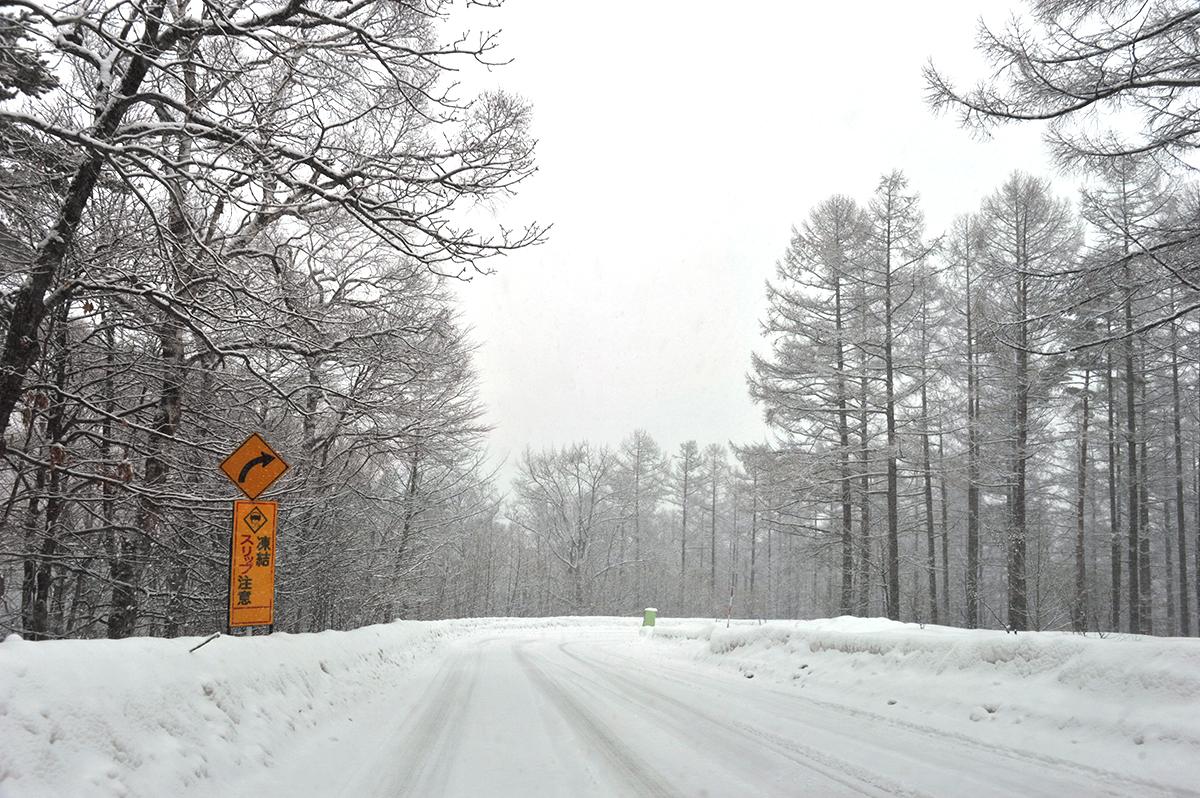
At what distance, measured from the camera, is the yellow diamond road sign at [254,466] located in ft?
23.5

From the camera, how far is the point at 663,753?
5387mm

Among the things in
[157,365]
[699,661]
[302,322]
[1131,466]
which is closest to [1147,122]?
[302,322]

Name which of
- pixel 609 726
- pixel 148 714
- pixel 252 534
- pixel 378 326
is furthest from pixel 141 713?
pixel 378 326

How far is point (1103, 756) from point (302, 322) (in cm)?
827

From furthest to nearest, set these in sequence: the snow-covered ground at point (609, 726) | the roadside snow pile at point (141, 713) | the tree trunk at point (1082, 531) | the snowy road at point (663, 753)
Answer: the tree trunk at point (1082, 531) → the snowy road at point (663, 753) → the snow-covered ground at point (609, 726) → the roadside snow pile at point (141, 713)

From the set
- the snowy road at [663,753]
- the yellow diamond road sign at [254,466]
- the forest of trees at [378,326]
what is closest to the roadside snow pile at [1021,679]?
the snowy road at [663,753]

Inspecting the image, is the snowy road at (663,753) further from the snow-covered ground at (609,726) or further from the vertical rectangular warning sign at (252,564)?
the vertical rectangular warning sign at (252,564)

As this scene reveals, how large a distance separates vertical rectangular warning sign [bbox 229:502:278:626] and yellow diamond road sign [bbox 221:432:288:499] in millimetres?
234

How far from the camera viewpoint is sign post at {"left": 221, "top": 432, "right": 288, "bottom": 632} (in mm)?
7148

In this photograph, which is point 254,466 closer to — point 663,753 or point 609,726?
point 609,726

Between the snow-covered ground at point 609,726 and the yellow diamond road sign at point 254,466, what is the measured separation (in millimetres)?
1622

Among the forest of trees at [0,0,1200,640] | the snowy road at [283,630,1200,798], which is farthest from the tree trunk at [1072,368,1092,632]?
the snowy road at [283,630,1200,798]

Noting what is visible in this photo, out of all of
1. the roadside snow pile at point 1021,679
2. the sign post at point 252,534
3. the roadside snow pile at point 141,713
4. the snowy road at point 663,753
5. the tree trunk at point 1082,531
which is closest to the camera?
the roadside snow pile at point 141,713

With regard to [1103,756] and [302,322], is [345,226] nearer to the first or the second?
[302,322]
